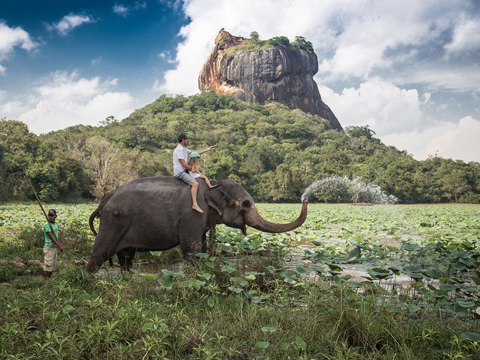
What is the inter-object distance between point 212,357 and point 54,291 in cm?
226

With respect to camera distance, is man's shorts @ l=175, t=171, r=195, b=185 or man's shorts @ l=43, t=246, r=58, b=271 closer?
man's shorts @ l=43, t=246, r=58, b=271

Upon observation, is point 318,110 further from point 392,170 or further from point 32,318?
point 32,318

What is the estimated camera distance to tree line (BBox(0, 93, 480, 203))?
111 ft

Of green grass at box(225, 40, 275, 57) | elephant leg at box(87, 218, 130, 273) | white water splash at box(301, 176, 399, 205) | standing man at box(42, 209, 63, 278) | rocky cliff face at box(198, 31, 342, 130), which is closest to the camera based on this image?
elephant leg at box(87, 218, 130, 273)

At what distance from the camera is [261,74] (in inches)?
4764

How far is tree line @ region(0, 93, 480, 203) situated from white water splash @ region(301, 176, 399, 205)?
1454 millimetres

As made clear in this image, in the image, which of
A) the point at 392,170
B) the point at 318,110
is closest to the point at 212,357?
the point at 392,170

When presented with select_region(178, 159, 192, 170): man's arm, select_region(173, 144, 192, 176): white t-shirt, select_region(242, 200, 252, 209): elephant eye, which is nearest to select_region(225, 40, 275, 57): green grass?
select_region(173, 144, 192, 176): white t-shirt

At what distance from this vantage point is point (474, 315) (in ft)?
11.4

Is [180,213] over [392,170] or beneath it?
beneath

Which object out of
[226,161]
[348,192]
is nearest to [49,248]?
[348,192]

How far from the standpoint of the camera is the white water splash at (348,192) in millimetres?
44344

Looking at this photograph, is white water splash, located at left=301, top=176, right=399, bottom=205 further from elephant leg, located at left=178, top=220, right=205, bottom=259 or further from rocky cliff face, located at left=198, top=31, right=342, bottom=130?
rocky cliff face, located at left=198, top=31, right=342, bottom=130

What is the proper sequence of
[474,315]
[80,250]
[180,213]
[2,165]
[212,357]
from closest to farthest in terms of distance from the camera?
1. [212,357]
2. [474,315]
3. [180,213]
4. [80,250]
5. [2,165]
